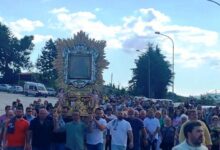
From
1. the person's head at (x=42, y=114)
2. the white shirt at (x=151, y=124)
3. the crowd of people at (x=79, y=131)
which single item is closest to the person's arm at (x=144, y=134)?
the crowd of people at (x=79, y=131)

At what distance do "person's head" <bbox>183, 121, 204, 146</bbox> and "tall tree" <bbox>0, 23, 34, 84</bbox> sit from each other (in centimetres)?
11022

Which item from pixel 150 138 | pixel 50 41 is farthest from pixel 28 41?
pixel 150 138

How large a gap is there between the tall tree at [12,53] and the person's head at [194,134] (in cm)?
11022

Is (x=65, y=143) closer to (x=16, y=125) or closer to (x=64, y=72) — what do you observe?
(x=16, y=125)

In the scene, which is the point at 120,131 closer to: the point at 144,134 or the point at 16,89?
the point at 144,134

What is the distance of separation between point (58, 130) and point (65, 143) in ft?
1.66

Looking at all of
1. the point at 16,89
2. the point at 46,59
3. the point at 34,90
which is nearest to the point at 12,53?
the point at 46,59

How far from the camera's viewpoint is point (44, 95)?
3081 inches

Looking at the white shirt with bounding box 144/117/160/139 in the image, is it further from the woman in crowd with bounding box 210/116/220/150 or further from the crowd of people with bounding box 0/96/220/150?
the woman in crowd with bounding box 210/116/220/150

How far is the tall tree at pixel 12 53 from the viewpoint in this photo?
381 feet

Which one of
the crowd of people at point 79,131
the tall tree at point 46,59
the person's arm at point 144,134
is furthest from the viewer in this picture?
the tall tree at point 46,59

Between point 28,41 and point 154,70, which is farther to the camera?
point 28,41

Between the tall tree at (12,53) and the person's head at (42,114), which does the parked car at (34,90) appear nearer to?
the tall tree at (12,53)

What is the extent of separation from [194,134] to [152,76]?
2896 inches
